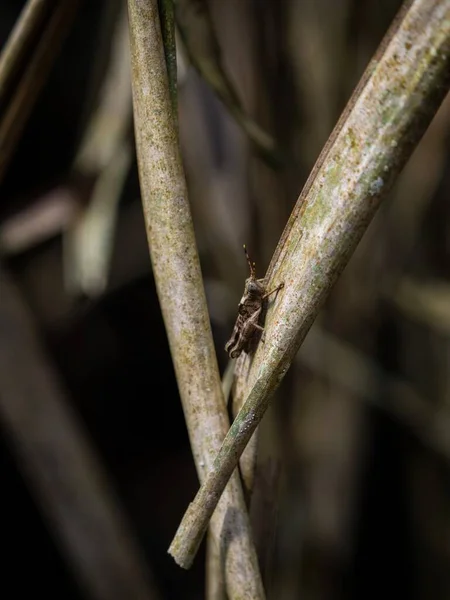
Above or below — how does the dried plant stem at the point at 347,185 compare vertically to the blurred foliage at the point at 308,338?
above

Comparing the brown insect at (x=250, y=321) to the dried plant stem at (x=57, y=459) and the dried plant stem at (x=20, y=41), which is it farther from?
the dried plant stem at (x=57, y=459)

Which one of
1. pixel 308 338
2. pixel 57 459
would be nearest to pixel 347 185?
pixel 308 338

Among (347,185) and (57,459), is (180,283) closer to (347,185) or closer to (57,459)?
(347,185)

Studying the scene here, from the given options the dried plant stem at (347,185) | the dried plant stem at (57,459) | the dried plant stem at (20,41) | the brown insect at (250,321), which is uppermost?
the dried plant stem at (20,41)

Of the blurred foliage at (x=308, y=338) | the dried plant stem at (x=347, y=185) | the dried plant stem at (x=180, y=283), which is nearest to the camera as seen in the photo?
the dried plant stem at (x=347, y=185)

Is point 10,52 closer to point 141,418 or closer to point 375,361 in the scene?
point 375,361

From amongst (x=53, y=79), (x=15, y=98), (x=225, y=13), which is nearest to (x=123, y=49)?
(x=225, y=13)

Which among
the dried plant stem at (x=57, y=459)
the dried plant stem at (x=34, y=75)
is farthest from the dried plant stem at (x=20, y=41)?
the dried plant stem at (x=57, y=459)

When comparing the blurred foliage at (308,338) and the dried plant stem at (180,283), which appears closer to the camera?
the dried plant stem at (180,283)
